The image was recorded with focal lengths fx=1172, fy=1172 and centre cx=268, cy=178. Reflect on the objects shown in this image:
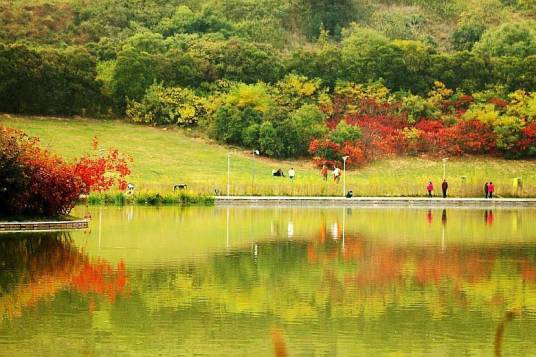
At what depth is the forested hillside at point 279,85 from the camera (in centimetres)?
6650

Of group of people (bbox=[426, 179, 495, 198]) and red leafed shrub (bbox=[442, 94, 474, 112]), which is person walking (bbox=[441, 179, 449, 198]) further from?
red leafed shrub (bbox=[442, 94, 474, 112])

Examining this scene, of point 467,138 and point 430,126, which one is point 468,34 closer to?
point 430,126

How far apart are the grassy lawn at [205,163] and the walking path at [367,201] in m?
3.59

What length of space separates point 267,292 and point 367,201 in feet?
93.3

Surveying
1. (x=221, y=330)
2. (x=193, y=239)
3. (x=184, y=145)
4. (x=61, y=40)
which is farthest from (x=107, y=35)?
(x=221, y=330)

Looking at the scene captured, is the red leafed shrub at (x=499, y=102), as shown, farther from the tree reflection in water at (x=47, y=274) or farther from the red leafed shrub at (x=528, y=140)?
the tree reflection in water at (x=47, y=274)

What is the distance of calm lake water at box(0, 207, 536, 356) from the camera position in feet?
44.0

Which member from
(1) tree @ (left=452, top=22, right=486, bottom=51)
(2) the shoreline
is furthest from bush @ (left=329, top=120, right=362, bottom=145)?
(2) the shoreline

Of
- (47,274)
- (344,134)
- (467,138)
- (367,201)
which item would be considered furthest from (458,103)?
(47,274)

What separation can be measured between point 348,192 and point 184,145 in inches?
781

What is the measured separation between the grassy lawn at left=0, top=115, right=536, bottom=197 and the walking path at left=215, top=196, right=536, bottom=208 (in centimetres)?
359

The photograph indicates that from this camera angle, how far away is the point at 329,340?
13508 mm

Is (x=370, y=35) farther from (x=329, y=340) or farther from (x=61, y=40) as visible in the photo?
(x=329, y=340)

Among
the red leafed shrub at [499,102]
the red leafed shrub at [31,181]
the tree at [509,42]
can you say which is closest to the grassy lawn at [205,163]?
the red leafed shrub at [499,102]
